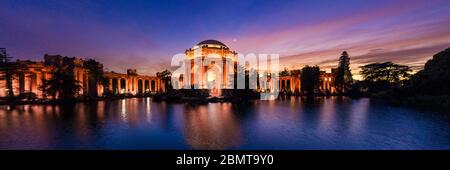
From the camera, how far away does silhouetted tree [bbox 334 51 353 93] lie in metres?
98.5

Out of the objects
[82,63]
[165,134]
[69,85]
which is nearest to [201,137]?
[165,134]

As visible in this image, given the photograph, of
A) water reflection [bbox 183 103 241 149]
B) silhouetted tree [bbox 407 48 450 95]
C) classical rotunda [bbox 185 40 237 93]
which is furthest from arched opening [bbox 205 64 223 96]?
water reflection [bbox 183 103 241 149]

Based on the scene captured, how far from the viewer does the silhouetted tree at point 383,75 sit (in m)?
82.0

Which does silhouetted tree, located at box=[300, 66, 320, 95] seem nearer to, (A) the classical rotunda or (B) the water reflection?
(A) the classical rotunda

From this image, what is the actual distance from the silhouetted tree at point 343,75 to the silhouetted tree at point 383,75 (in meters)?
10.8

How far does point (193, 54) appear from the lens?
87.6 metres

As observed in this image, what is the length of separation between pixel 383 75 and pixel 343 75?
17.1 m

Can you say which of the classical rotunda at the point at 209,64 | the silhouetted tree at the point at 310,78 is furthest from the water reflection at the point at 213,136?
the silhouetted tree at the point at 310,78

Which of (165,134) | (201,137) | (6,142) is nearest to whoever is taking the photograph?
(6,142)

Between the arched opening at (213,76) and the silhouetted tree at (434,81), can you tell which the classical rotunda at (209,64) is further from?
the silhouetted tree at (434,81)

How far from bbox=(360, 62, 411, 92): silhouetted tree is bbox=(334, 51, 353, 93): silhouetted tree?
10.8m
